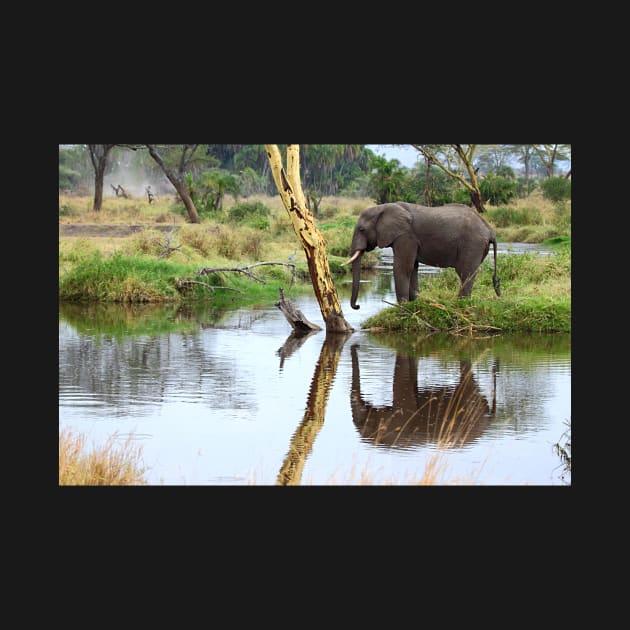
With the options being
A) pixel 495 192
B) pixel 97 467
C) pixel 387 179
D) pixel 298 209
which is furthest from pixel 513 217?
pixel 97 467

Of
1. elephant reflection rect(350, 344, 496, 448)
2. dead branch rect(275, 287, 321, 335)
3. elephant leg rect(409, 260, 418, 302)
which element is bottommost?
elephant reflection rect(350, 344, 496, 448)

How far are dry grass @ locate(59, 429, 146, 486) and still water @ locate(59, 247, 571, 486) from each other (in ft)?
0.68

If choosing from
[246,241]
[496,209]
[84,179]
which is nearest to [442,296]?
[246,241]

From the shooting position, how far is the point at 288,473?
352 inches

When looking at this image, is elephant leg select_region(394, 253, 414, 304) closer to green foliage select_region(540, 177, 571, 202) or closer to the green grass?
the green grass

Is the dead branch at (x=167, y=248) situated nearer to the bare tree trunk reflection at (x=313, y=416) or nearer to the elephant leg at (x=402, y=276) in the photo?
the elephant leg at (x=402, y=276)

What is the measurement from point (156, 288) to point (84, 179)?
6197 cm

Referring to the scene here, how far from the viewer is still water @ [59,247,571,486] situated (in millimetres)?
9156

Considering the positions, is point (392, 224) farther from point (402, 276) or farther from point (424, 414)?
point (424, 414)

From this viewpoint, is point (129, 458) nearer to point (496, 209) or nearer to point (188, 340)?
point (188, 340)

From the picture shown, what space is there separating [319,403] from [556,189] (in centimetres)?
4205

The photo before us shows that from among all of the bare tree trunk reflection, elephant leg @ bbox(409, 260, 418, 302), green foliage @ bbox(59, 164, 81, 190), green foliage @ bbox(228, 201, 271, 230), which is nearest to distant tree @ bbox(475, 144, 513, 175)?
green foliage @ bbox(59, 164, 81, 190)

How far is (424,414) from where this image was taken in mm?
11133

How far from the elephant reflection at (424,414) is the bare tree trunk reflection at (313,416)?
366mm
